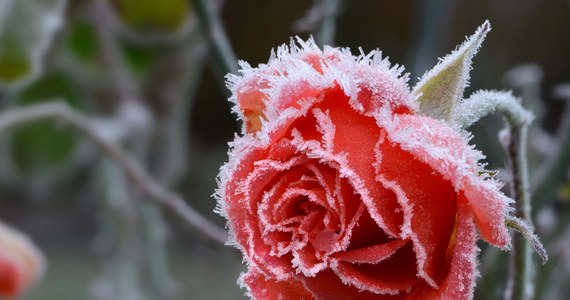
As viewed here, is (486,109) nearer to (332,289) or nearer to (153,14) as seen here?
(332,289)

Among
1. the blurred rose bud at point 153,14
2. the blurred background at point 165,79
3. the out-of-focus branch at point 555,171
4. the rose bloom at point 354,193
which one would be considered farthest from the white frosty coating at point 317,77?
the blurred rose bud at point 153,14

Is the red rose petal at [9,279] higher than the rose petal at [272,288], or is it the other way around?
the red rose petal at [9,279]

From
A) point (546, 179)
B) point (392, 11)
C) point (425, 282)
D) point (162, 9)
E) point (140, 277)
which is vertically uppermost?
point (392, 11)

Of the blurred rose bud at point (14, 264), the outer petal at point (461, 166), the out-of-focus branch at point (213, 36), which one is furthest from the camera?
the blurred rose bud at point (14, 264)

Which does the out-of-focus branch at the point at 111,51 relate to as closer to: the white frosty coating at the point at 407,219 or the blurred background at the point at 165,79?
the blurred background at the point at 165,79

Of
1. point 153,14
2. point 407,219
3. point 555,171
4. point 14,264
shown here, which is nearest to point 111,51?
point 153,14

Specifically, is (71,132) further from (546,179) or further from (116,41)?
(546,179)

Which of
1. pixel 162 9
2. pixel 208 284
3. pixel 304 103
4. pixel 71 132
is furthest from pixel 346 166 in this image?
pixel 208 284
